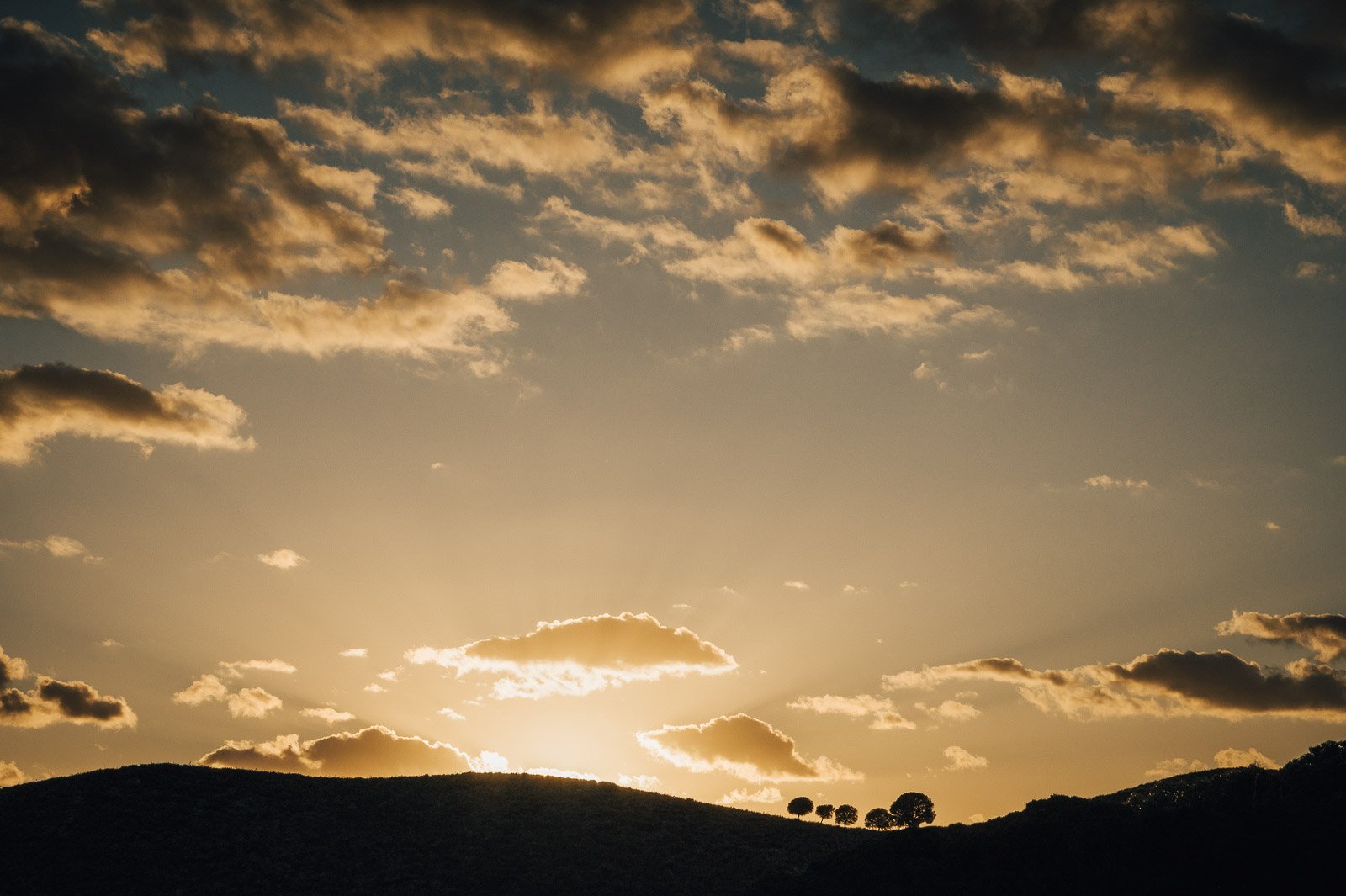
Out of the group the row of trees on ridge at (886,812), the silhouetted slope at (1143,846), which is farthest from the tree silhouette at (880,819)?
the silhouetted slope at (1143,846)

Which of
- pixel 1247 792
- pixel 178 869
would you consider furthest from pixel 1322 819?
pixel 178 869

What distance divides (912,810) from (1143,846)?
46.3m

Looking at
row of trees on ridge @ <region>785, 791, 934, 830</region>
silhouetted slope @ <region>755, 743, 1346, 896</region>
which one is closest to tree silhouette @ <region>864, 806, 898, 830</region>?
row of trees on ridge @ <region>785, 791, 934, 830</region>

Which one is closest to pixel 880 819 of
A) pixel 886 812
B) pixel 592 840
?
pixel 886 812

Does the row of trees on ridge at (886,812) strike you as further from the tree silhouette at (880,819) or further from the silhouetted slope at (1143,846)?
the silhouetted slope at (1143,846)

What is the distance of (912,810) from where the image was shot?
306ft

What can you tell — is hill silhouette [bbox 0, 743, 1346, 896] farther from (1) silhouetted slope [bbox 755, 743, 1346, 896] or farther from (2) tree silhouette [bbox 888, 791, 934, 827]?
(2) tree silhouette [bbox 888, 791, 934, 827]

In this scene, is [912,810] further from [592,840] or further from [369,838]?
[369,838]

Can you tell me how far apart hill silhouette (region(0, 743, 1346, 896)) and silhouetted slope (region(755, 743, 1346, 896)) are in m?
0.13

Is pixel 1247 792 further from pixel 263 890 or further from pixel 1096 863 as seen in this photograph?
pixel 263 890

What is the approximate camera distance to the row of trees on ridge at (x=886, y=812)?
305 feet

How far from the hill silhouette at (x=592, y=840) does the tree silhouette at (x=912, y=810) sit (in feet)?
45.2

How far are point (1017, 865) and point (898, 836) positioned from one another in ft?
37.9

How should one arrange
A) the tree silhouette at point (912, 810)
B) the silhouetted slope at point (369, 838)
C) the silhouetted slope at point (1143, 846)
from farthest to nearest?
1. the tree silhouette at point (912, 810)
2. the silhouetted slope at point (369, 838)
3. the silhouetted slope at point (1143, 846)
